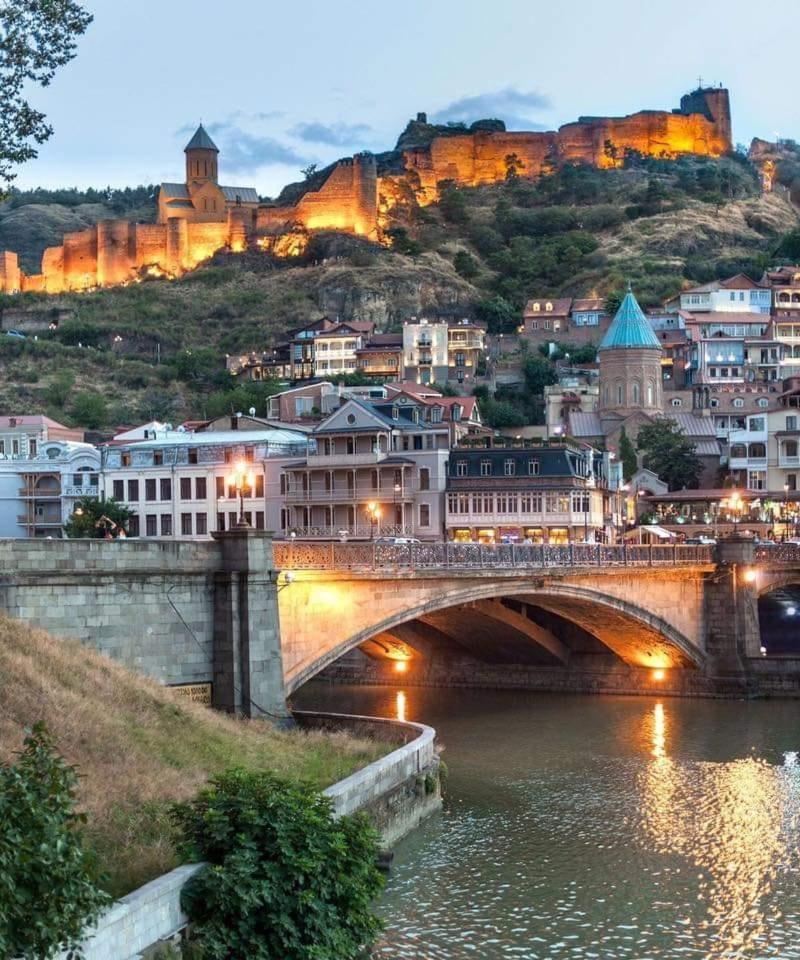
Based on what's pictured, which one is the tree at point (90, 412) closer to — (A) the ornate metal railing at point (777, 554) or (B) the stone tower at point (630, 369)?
(B) the stone tower at point (630, 369)

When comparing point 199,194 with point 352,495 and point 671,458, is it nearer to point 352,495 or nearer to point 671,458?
point 671,458

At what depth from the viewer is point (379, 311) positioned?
406 ft

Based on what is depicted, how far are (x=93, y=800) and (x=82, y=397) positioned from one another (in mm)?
86639

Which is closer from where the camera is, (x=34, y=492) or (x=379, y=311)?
(x=34, y=492)

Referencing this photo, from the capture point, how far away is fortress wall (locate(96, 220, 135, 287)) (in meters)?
142

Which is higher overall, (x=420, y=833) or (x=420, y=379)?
(x=420, y=379)

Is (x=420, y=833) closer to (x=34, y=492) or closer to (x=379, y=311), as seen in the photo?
(x=34, y=492)

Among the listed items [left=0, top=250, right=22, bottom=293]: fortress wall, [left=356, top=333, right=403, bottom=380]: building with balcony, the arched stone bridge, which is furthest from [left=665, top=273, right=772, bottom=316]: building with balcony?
the arched stone bridge

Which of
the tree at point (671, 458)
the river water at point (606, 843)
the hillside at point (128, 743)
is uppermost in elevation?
the tree at point (671, 458)

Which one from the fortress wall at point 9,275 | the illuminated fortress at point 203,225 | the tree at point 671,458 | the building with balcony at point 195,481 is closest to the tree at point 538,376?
the tree at point 671,458

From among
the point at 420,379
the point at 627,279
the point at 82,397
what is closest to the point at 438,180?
the point at 627,279

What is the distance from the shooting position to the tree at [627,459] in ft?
268

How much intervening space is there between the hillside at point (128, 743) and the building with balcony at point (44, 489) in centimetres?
4459

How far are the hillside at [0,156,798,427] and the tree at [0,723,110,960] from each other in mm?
89220
